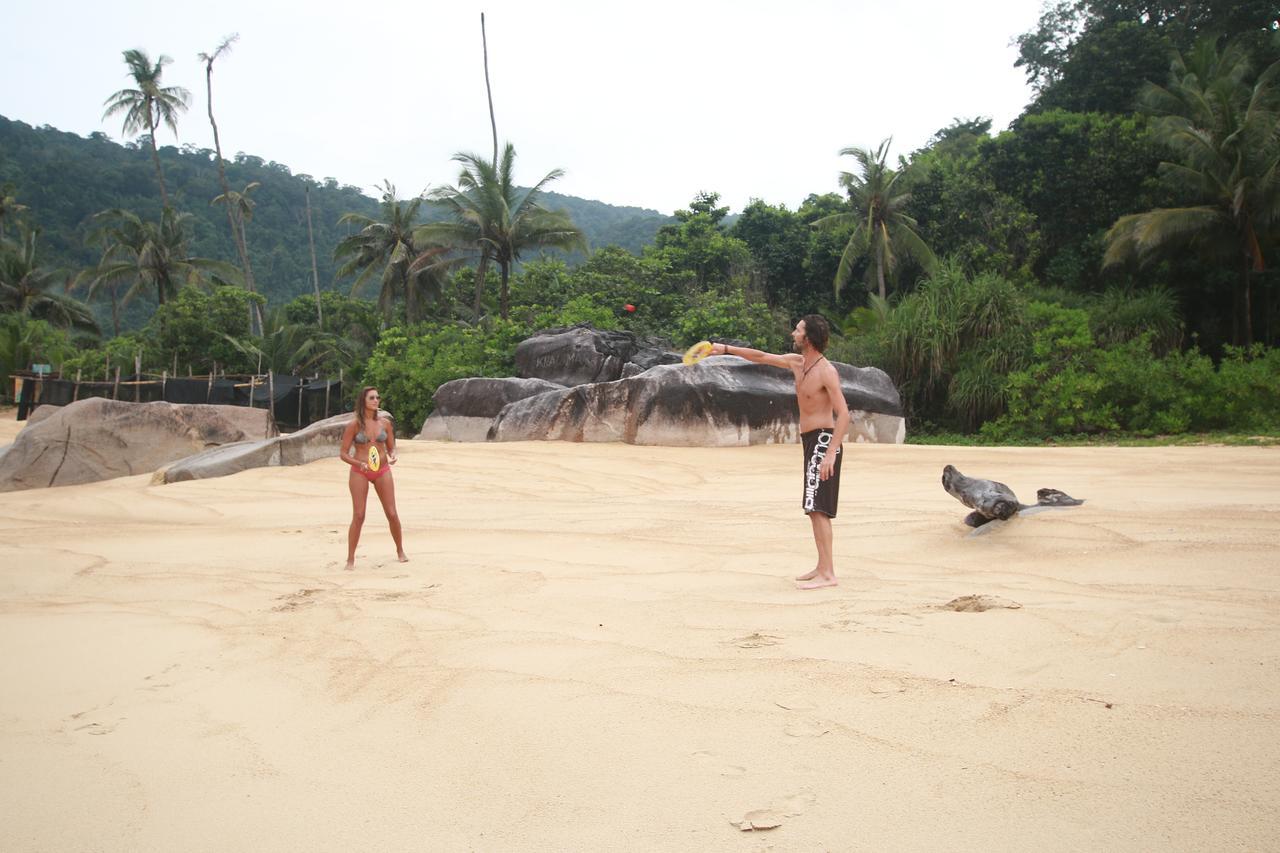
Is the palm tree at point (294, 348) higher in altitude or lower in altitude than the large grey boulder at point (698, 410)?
higher

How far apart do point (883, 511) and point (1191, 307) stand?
19223mm

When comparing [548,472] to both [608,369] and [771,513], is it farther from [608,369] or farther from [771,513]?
[608,369]

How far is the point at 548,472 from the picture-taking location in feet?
33.6

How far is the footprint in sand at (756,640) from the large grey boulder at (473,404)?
1155 cm

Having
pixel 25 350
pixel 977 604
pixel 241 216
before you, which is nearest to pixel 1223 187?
pixel 977 604

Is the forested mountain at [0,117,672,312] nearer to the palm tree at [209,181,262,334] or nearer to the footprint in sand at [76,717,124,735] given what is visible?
the palm tree at [209,181,262,334]

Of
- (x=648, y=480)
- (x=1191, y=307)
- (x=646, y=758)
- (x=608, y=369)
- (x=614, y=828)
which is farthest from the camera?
(x=1191, y=307)

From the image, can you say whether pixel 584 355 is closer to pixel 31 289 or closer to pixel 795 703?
pixel 795 703

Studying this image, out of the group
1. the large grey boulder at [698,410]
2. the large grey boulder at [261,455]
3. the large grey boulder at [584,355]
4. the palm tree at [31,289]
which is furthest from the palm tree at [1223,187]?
the palm tree at [31,289]

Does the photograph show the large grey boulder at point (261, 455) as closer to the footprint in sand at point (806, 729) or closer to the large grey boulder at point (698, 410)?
the large grey boulder at point (698, 410)

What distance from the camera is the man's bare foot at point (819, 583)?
461cm

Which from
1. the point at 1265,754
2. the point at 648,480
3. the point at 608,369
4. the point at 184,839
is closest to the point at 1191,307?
the point at 608,369

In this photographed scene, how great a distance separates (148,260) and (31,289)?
4333mm

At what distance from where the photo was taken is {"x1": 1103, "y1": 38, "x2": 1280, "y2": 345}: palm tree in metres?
19.5
